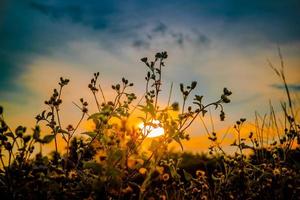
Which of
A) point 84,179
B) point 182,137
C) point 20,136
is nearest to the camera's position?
point 20,136

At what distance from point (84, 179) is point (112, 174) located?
77 centimetres

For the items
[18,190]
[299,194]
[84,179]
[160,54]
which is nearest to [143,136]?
[84,179]

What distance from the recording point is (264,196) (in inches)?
188

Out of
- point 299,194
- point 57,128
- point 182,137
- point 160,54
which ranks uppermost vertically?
point 160,54

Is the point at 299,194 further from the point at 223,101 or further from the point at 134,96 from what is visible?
the point at 134,96

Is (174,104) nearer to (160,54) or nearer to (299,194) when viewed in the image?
(160,54)

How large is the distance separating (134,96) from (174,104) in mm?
618

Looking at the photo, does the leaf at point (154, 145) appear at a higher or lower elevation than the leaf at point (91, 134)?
lower

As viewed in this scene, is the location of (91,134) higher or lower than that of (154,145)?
higher

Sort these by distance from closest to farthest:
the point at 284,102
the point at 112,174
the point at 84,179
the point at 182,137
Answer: the point at 112,174
the point at 84,179
the point at 182,137
the point at 284,102

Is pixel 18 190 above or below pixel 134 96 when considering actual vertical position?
below

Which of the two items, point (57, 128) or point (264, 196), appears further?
point (264, 196)

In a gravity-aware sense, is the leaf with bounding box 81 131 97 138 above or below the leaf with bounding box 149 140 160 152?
above

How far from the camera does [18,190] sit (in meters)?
2.90
